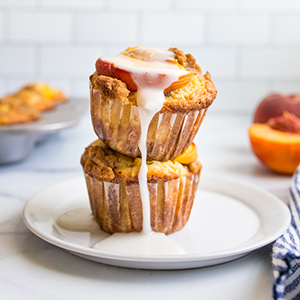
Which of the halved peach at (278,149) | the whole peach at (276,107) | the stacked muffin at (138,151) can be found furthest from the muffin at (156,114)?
the whole peach at (276,107)

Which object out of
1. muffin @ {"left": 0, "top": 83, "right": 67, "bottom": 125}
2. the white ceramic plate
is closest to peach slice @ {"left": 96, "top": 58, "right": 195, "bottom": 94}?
the white ceramic plate

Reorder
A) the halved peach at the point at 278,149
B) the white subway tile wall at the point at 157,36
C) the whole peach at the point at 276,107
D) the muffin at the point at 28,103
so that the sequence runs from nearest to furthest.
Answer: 1. the halved peach at the point at 278,149
2. the muffin at the point at 28,103
3. the whole peach at the point at 276,107
4. the white subway tile wall at the point at 157,36

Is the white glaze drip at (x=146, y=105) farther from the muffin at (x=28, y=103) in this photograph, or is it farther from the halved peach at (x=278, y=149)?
the muffin at (x=28, y=103)

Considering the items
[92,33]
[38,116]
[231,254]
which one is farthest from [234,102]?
[231,254]

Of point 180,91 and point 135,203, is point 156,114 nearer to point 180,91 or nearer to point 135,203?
point 180,91

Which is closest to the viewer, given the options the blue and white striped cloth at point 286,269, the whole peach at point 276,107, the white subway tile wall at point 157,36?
the blue and white striped cloth at point 286,269

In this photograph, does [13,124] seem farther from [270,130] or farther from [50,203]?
[270,130]

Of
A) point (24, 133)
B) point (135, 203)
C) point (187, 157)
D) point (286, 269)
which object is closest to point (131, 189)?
point (135, 203)

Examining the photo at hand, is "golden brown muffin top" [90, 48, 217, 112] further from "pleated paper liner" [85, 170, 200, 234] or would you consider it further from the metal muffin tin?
the metal muffin tin
